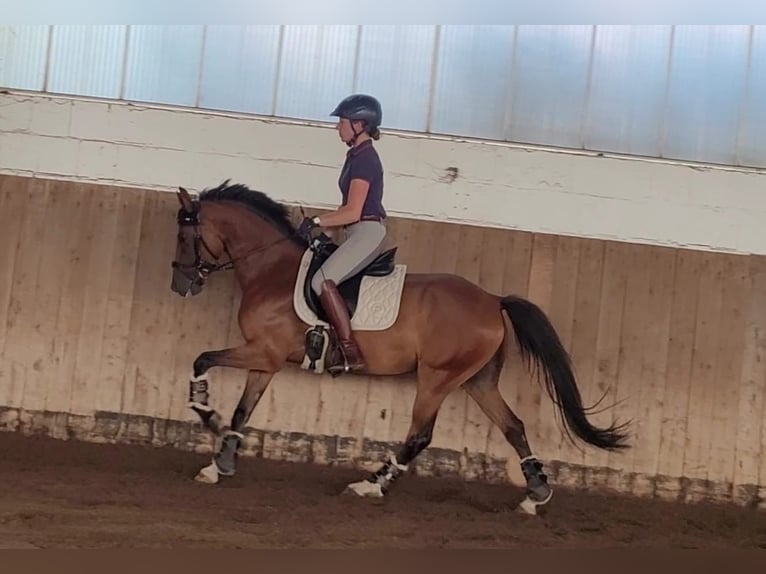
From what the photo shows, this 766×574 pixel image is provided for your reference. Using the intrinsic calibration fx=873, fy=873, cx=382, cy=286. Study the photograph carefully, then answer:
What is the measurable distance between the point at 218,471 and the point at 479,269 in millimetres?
1585

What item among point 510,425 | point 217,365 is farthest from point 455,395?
point 217,365

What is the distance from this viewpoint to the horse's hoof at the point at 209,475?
152 inches

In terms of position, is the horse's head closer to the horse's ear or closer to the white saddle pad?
the horse's ear

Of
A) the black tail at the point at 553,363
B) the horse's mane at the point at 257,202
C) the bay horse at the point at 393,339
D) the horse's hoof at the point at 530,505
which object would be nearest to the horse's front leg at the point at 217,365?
the bay horse at the point at 393,339

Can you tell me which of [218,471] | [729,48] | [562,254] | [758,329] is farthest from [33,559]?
[729,48]

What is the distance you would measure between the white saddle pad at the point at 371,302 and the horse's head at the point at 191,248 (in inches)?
16.5

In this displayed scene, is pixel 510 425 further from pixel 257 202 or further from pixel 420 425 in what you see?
pixel 257 202

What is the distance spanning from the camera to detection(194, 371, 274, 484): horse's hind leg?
152 inches

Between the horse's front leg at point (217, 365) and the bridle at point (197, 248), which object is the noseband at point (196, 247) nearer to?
the bridle at point (197, 248)

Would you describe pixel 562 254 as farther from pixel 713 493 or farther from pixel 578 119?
pixel 713 493

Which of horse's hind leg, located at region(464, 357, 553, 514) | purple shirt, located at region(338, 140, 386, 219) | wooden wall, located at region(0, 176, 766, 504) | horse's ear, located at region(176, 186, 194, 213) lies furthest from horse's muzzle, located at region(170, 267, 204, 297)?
horse's hind leg, located at region(464, 357, 553, 514)

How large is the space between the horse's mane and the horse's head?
0.10 meters

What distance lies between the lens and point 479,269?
14.3 ft

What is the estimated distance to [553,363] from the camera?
3863 mm
